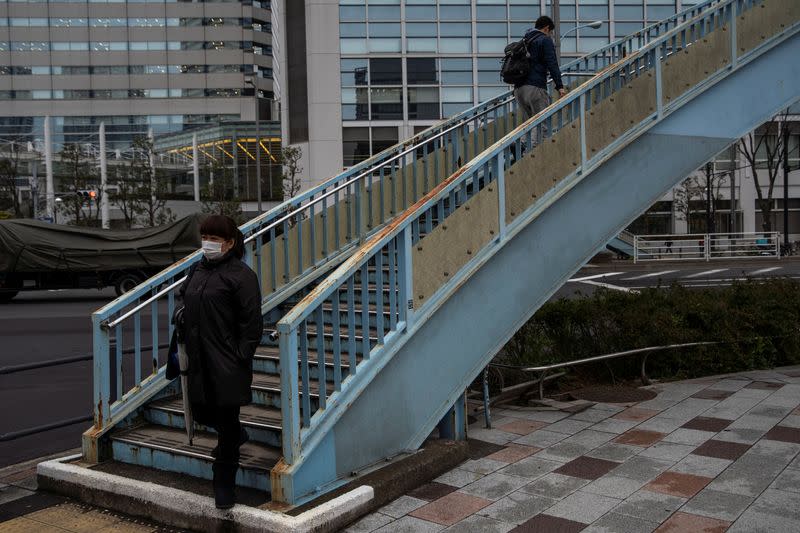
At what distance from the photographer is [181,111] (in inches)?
2963

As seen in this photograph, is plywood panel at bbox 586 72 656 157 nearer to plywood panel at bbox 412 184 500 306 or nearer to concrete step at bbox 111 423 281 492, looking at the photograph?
plywood panel at bbox 412 184 500 306

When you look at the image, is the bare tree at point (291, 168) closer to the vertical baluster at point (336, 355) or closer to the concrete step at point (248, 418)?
the concrete step at point (248, 418)

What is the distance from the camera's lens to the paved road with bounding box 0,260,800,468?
7.95 m

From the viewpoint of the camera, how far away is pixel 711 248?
36812mm

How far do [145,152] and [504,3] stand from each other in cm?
2674

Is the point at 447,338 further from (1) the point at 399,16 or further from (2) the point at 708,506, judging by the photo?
(1) the point at 399,16

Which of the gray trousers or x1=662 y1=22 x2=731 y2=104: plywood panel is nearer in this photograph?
x1=662 y1=22 x2=731 y2=104: plywood panel

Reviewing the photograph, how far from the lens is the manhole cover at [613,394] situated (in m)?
8.14

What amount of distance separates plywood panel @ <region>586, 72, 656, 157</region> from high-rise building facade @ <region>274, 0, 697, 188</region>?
116 ft

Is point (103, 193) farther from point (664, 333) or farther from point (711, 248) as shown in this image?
point (664, 333)

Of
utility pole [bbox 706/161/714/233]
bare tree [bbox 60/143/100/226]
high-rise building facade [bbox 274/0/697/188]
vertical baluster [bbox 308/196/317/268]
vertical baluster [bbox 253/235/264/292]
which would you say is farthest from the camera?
bare tree [bbox 60/143/100/226]

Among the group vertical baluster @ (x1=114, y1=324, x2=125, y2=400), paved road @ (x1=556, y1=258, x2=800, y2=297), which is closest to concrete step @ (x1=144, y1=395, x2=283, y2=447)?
vertical baluster @ (x1=114, y1=324, x2=125, y2=400)

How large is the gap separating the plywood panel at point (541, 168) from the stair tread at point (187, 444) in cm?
→ 310

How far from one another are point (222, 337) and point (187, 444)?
1.53m
